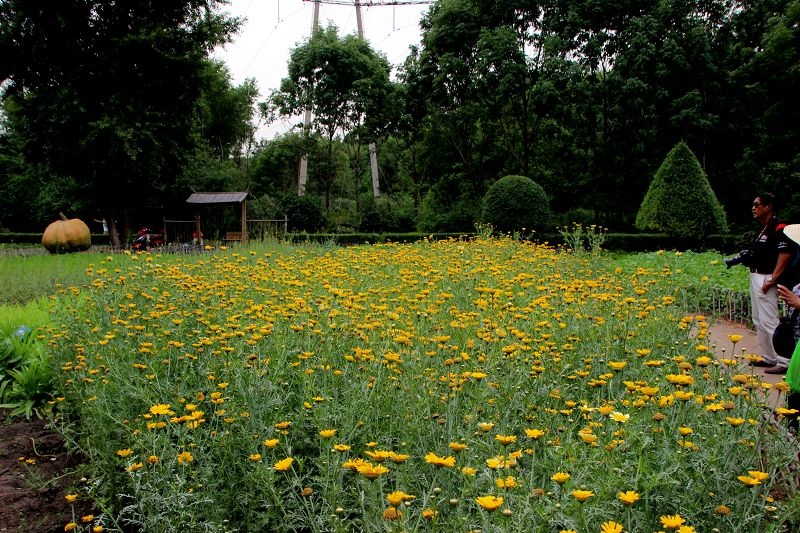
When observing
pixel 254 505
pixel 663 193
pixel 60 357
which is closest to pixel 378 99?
pixel 663 193

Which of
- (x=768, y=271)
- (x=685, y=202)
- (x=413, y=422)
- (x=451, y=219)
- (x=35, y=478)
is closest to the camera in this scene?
(x=413, y=422)

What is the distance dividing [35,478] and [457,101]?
961 inches

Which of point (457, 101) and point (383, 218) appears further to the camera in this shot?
point (457, 101)

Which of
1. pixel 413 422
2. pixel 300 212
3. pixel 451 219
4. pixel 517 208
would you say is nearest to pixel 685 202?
pixel 517 208

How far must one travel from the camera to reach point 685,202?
1606cm

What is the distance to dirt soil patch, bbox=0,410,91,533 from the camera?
3047 millimetres

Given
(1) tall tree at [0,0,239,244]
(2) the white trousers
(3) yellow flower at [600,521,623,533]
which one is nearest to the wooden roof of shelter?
(1) tall tree at [0,0,239,244]

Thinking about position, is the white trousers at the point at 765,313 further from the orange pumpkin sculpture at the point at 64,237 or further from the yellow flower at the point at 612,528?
the orange pumpkin sculpture at the point at 64,237

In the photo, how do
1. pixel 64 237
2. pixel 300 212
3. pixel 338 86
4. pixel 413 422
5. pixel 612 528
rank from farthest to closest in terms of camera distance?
pixel 338 86 < pixel 300 212 < pixel 64 237 < pixel 413 422 < pixel 612 528

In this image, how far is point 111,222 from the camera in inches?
845

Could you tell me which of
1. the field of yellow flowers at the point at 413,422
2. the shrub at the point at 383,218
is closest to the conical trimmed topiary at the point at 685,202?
the shrub at the point at 383,218

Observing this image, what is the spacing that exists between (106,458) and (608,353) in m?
2.88

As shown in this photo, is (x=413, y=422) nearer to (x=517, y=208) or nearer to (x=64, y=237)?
(x=517, y=208)

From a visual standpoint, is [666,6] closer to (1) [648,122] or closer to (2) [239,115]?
(1) [648,122]
